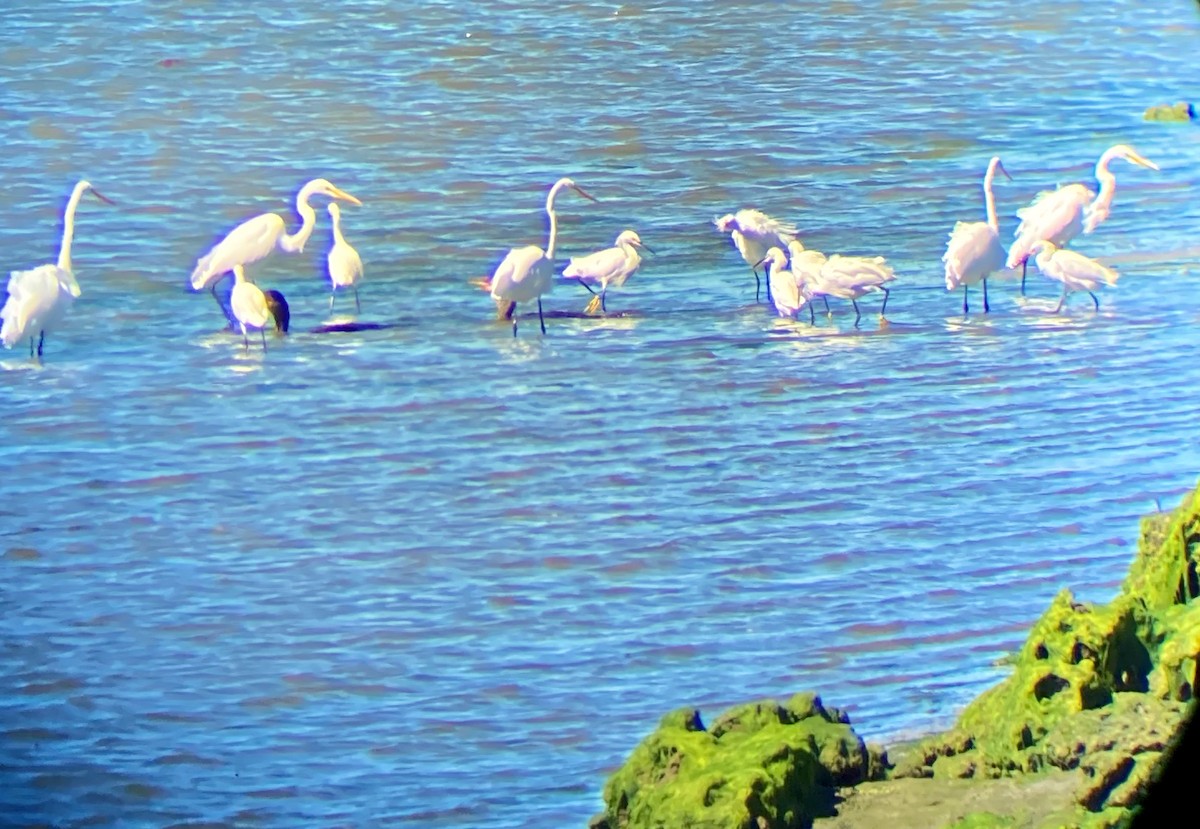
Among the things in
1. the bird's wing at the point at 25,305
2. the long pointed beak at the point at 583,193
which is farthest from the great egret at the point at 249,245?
the long pointed beak at the point at 583,193

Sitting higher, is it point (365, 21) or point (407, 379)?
point (365, 21)

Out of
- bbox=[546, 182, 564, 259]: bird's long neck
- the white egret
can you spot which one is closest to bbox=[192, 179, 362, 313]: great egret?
bbox=[546, 182, 564, 259]: bird's long neck

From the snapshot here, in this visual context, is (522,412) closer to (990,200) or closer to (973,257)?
(973,257)

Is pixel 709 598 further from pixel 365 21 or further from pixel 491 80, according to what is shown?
pixel 365 21

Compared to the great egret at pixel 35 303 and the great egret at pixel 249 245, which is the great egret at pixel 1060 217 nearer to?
the great egret at pixel 249 245

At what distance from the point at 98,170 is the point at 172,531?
5006 millimetres

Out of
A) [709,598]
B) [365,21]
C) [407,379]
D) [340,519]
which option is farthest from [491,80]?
[709,598]

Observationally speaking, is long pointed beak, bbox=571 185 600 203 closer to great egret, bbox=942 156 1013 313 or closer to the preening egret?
great egret, bbox=942 156 1013 313

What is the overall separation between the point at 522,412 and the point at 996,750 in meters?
3.20

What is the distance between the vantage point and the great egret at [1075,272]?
25.6 ft

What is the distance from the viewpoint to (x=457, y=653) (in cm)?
441

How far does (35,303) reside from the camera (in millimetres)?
7418

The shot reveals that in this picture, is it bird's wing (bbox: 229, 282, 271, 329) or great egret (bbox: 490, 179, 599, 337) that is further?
great egret (bbox: 490, 179, 599, 337)

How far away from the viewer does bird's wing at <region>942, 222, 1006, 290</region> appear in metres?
7.86
